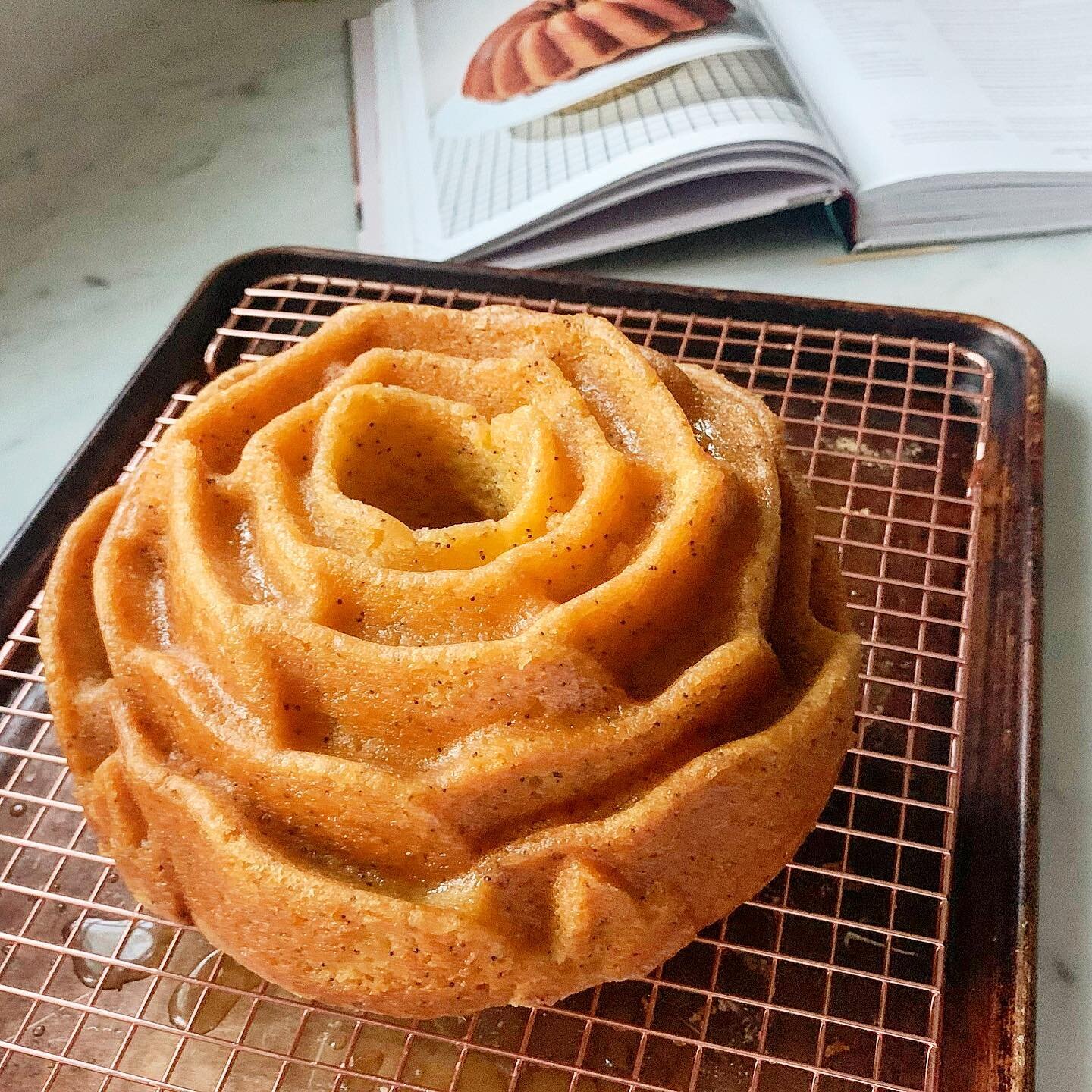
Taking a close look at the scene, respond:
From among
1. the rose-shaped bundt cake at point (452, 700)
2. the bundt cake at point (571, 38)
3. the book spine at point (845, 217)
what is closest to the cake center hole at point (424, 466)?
the rose-shaped bundt cake at point (452, 700)

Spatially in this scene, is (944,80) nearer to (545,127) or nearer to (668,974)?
(545,127)

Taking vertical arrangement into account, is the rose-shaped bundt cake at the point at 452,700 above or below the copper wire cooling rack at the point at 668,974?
above

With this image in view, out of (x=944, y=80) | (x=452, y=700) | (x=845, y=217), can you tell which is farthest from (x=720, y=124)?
(x=452, y=700)

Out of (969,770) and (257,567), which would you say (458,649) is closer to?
(257,567)

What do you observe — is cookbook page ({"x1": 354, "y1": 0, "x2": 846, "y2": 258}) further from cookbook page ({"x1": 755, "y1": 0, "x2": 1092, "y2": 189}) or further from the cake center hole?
the cake center hole

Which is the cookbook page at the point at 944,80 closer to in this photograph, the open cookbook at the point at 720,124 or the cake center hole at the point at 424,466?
the open cookbook at the point at 720,124

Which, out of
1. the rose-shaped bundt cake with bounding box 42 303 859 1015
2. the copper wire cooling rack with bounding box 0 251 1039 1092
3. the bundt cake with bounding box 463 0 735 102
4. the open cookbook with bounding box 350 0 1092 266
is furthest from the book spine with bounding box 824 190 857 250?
the rose-shaped bundt cake with bounding box 42 303 859 1015

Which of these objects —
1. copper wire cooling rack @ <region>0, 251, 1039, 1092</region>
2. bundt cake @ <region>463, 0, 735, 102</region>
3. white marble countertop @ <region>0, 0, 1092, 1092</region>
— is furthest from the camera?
bundt cake @ <region>463, 0, 735, 102</region>
